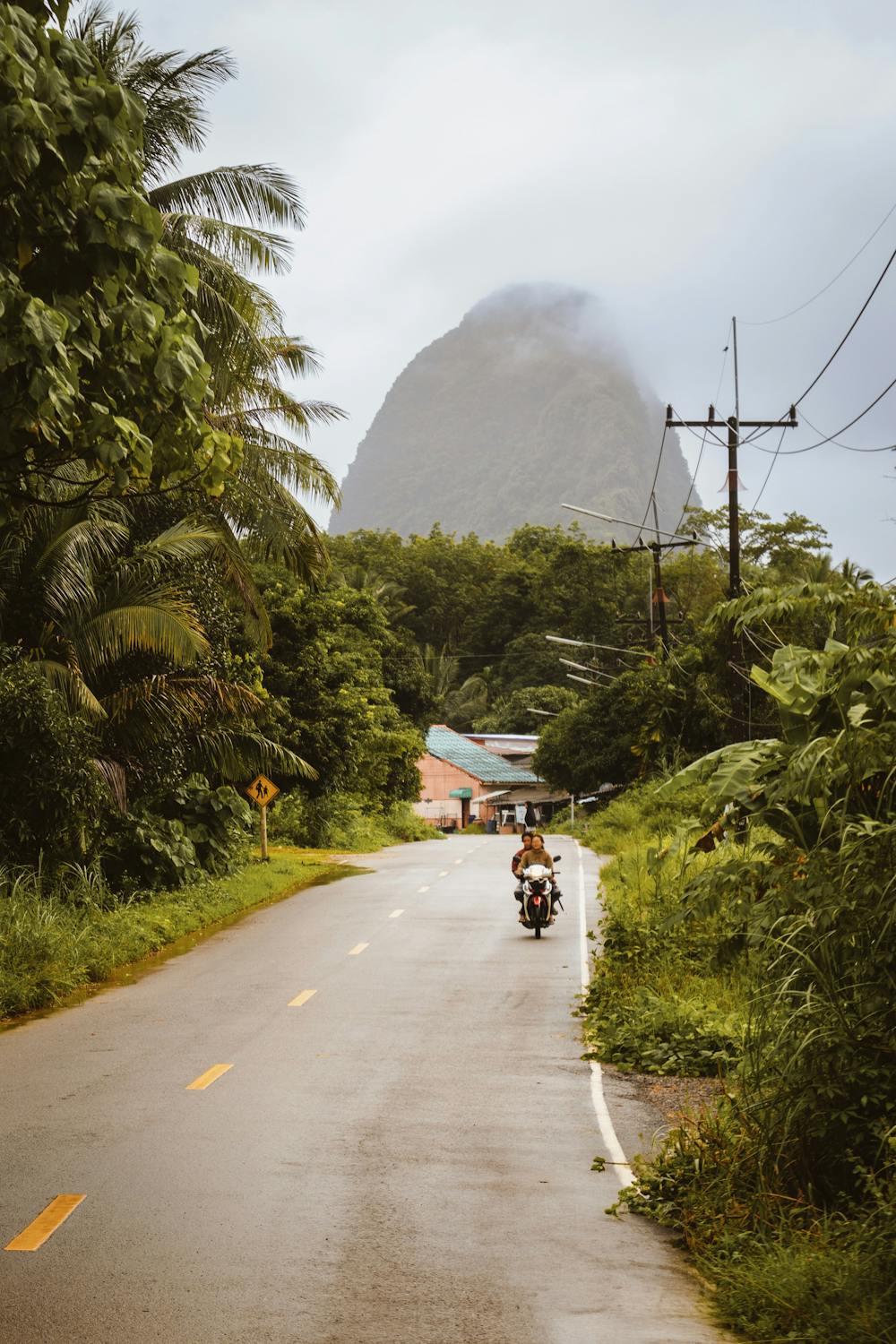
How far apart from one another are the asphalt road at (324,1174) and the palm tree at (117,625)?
17.4ft

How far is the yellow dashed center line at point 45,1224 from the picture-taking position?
23.5 ft

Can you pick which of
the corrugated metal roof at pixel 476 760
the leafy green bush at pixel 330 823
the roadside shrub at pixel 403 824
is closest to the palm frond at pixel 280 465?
the leafy green bush at pixel 330 823

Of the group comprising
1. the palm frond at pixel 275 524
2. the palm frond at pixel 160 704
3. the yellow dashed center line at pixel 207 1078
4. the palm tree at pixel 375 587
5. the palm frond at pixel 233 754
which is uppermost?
the palm tree at pixel 375 587

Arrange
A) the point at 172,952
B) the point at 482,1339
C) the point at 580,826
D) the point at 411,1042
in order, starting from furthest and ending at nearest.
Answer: the point at 580,826 < the point at 172,952 < the point at 411,1042 < the point at 482,1339

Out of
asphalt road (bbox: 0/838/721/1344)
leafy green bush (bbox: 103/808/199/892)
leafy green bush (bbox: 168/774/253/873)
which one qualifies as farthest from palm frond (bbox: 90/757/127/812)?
leafy green bush (bbox: 168/774/253/873)

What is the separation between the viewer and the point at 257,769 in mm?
29812

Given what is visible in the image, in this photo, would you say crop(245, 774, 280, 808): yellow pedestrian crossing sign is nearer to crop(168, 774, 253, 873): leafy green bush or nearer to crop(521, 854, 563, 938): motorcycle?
crop(168, 774, 253, 873): leafy green bush

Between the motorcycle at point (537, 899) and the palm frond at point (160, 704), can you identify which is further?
the motorcycle at point (537, 899)

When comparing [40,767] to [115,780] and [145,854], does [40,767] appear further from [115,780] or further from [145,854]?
[145,854]

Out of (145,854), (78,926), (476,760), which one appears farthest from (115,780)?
(476,760)

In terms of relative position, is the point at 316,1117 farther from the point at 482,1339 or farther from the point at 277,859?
the point at 277,859

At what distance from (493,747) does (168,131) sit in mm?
79218

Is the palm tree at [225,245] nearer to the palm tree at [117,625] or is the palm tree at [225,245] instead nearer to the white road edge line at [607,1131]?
the palm tree at [117,625]

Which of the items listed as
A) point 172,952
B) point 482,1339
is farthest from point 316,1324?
point 172,952
